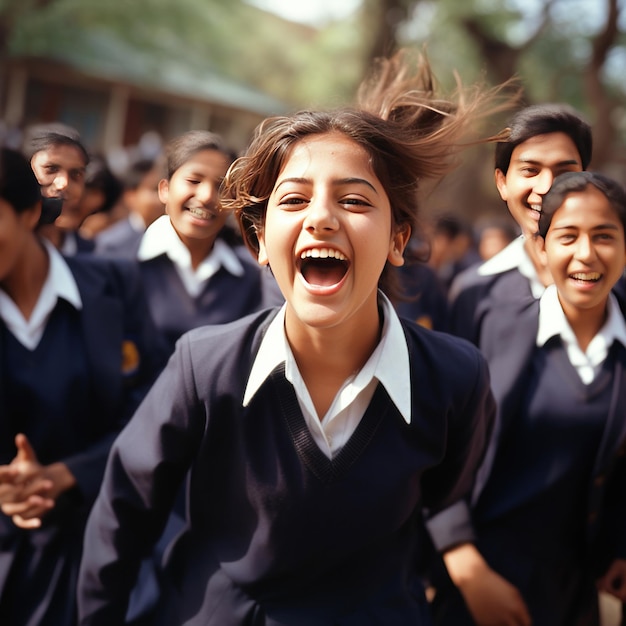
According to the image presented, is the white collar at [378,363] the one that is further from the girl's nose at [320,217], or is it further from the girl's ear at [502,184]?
the girl's ear at [502,184]

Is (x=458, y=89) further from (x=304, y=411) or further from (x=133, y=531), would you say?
(x=133, y=531)

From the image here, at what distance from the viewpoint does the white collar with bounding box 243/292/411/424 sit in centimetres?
159

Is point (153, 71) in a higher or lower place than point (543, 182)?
higher

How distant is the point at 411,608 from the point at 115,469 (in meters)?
0.74

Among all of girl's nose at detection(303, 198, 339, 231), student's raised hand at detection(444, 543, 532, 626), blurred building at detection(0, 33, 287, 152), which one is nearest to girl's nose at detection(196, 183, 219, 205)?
girl's nose at detection(303, 198, 339, 231)

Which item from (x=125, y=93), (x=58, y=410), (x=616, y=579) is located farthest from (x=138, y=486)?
(x=125, y=93)

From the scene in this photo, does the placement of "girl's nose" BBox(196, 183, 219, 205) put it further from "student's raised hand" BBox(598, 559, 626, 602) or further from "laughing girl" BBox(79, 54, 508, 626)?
"student's raised hand" BBox(598, 559, 626, 602)

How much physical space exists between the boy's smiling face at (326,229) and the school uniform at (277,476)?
0.51 ft

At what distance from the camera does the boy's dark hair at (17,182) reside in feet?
5.42

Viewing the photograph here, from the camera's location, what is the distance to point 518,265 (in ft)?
6.79

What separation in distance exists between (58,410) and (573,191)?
4.48ft

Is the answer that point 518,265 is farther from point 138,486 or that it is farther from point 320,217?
point 138,486

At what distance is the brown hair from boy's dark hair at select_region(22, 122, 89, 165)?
1.13ft

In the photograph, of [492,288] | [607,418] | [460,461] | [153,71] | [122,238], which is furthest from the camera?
[153,71]
